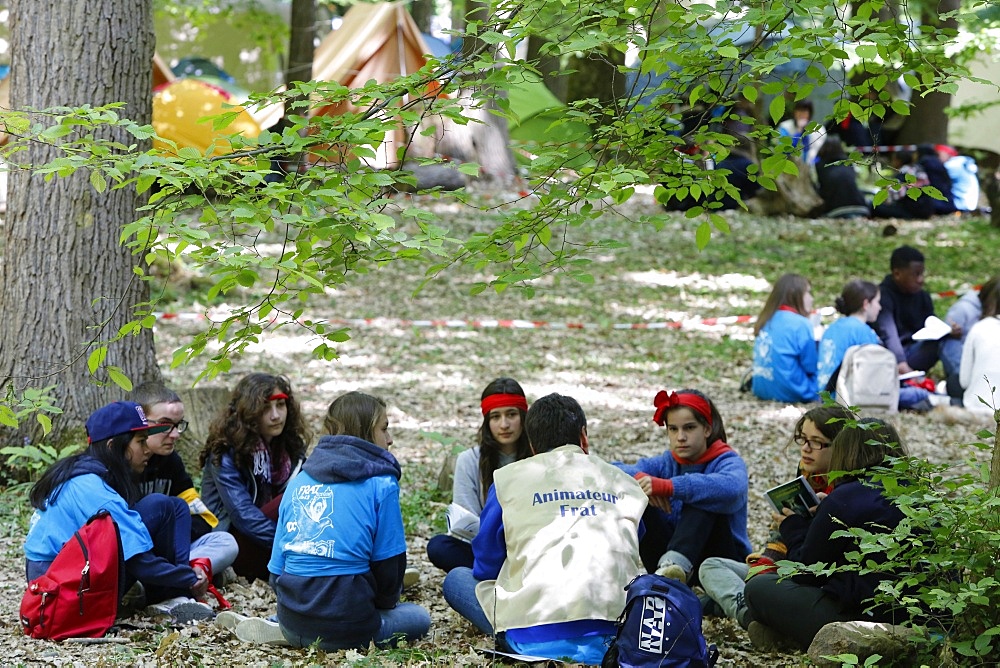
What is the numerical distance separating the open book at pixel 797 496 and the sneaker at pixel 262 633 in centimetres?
215

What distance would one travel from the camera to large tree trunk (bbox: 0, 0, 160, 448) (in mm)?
5977

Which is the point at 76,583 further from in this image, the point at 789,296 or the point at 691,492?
the point at 789,296

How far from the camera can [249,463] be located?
210 inches

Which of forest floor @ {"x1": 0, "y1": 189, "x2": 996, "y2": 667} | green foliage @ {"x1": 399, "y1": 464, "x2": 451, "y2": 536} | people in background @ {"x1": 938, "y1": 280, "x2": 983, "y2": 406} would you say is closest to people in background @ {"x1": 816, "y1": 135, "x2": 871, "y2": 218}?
forest floor @ {"x1": 0, "y1": 189, "x2": 996, "y2": 667}

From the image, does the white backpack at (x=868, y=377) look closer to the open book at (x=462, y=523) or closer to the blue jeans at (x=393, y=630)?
the open book at (x=462, y=523)

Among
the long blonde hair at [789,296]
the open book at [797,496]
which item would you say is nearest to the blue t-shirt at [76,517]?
the open book at [797,496]

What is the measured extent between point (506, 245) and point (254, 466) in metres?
1.97

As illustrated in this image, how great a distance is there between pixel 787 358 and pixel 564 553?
485 cm

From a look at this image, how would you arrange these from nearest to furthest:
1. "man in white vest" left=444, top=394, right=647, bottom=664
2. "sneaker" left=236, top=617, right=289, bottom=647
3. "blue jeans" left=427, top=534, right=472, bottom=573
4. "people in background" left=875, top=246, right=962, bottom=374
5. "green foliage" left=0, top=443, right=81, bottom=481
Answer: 1. "man in white vest" left=444, top=394, right=647, bottom=664
2. "sneaker" left=236, top=617, right=289, bottom=647
3. "blue jeans" left=427, top=534, right=472, bottom=573
4. "green foliage" left=0, top=443, right=81, bottom=481
5. "people in background" left=875, top=246, right=962, bottom=374

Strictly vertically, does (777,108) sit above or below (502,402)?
above

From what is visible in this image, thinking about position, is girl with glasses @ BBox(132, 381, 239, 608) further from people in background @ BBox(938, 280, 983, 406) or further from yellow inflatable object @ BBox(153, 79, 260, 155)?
yellow inflatable object @ BBox(153, 79, 260, 155)

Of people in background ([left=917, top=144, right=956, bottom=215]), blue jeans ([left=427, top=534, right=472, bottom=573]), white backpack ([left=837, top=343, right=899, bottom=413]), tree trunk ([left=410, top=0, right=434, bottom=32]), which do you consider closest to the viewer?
blue jeans ([left=427, top=534, right=472, bottom=573])

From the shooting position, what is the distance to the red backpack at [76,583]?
423cm

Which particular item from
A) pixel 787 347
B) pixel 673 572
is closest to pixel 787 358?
pixel 787 347
